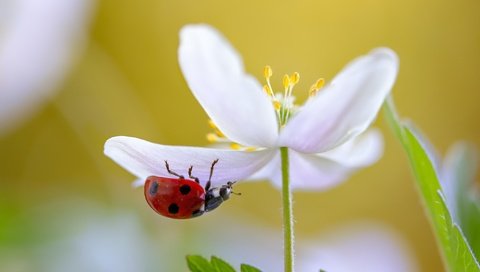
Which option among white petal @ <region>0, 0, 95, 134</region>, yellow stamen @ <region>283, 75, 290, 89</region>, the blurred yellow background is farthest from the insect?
the blurred yellow background

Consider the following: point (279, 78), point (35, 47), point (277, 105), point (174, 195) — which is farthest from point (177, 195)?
point (279, 78)

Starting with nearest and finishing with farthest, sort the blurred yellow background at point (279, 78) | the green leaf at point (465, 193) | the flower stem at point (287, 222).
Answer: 1. the flower stem at point (287, 222)
2. the green leaf at point (465, 193)
3. the blurred yellow background at point (279, 78)

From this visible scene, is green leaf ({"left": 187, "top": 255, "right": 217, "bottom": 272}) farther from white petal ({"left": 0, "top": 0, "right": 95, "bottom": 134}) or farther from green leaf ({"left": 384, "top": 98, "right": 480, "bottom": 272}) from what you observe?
white petal ({"left": 0, "top": 0, "right": 95, "bottom": 134})

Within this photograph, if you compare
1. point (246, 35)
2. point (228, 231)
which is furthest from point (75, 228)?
point (246, 35)

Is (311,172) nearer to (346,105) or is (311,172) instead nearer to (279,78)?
(346,105)

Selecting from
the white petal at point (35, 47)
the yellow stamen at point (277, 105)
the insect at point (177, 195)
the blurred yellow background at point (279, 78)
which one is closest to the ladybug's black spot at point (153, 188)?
the insect at point (177, 195)

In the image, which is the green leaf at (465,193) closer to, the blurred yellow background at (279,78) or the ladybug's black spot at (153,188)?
the ladybug's black spot at (153,188)

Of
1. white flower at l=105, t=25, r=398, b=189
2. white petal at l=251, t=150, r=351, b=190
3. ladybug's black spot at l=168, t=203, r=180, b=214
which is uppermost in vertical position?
white petal at l=251, t=150, r=351, b=190
